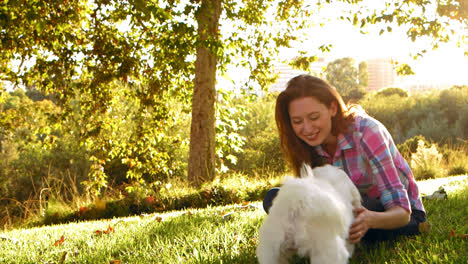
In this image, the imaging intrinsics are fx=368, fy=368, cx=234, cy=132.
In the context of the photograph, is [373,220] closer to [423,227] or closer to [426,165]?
[423,227]

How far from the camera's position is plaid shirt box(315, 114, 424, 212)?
2006 millimetres

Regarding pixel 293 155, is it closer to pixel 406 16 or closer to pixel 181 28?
pixel 181 28

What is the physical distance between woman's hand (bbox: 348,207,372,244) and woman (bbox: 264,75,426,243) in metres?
0.19

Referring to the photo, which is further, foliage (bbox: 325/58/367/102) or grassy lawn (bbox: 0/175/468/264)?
foliage (bbox: 325/58/367/102)

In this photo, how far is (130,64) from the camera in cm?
720

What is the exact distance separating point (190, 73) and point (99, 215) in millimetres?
3685

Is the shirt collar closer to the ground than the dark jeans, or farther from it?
farther from it

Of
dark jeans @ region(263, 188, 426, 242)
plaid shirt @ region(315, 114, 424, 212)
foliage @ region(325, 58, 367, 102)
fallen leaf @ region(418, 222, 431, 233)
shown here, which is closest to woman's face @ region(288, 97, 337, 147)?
plaid shirt @ region(315, 114, 424, 212)

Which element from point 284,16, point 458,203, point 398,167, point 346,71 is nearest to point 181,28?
point 398,167

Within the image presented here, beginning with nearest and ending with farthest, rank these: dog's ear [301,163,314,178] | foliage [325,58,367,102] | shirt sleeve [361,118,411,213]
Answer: dog's ear [301,163,314,178], shirt sleeve [361,118,411,213], foliage [325,58,367,102]

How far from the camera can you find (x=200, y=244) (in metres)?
2.58

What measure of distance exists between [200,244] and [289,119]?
1.07 metres

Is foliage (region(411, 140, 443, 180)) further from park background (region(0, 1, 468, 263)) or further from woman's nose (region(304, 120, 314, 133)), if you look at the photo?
woman's nose (region(304, 120, 314, 133))

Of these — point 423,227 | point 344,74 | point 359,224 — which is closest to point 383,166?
point 359,224
